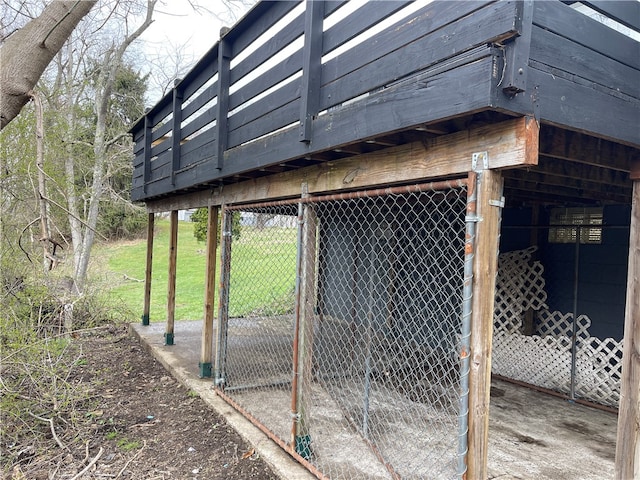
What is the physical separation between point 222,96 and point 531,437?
3.91 meters

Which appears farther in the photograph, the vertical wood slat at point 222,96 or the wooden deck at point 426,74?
the vertical wood slat at point 222,96

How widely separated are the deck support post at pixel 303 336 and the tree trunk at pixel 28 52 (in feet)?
7.21

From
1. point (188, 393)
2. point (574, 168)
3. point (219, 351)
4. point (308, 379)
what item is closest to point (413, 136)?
point (574, 168)

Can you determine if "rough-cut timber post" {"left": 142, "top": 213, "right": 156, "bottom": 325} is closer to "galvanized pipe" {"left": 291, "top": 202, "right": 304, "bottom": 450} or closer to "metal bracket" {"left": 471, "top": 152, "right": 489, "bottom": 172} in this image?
"galvanized pipe" {"left": 291, "top": 202, "right": 304, "bottom": 450}

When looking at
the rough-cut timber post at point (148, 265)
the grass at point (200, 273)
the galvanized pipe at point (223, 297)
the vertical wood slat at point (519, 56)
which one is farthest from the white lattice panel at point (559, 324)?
the rough-cut timber post at point (148, 265)

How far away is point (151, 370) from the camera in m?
5.73

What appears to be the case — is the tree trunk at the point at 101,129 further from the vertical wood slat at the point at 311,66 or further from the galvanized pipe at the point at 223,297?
the vertical wood slat at the point at 311,66

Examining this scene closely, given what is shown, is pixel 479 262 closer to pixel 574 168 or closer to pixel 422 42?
pixel 422 42

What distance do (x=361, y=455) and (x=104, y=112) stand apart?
11045 mm

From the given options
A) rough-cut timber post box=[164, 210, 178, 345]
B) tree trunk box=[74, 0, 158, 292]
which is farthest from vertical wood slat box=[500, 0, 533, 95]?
tree trunk box=[74, 0, 158, 292]

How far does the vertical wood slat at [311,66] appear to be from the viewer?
8.78 feet

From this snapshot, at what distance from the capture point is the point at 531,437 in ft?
12.0

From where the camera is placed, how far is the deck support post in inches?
125

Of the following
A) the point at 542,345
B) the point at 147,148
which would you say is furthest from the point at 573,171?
the point at 147,148
